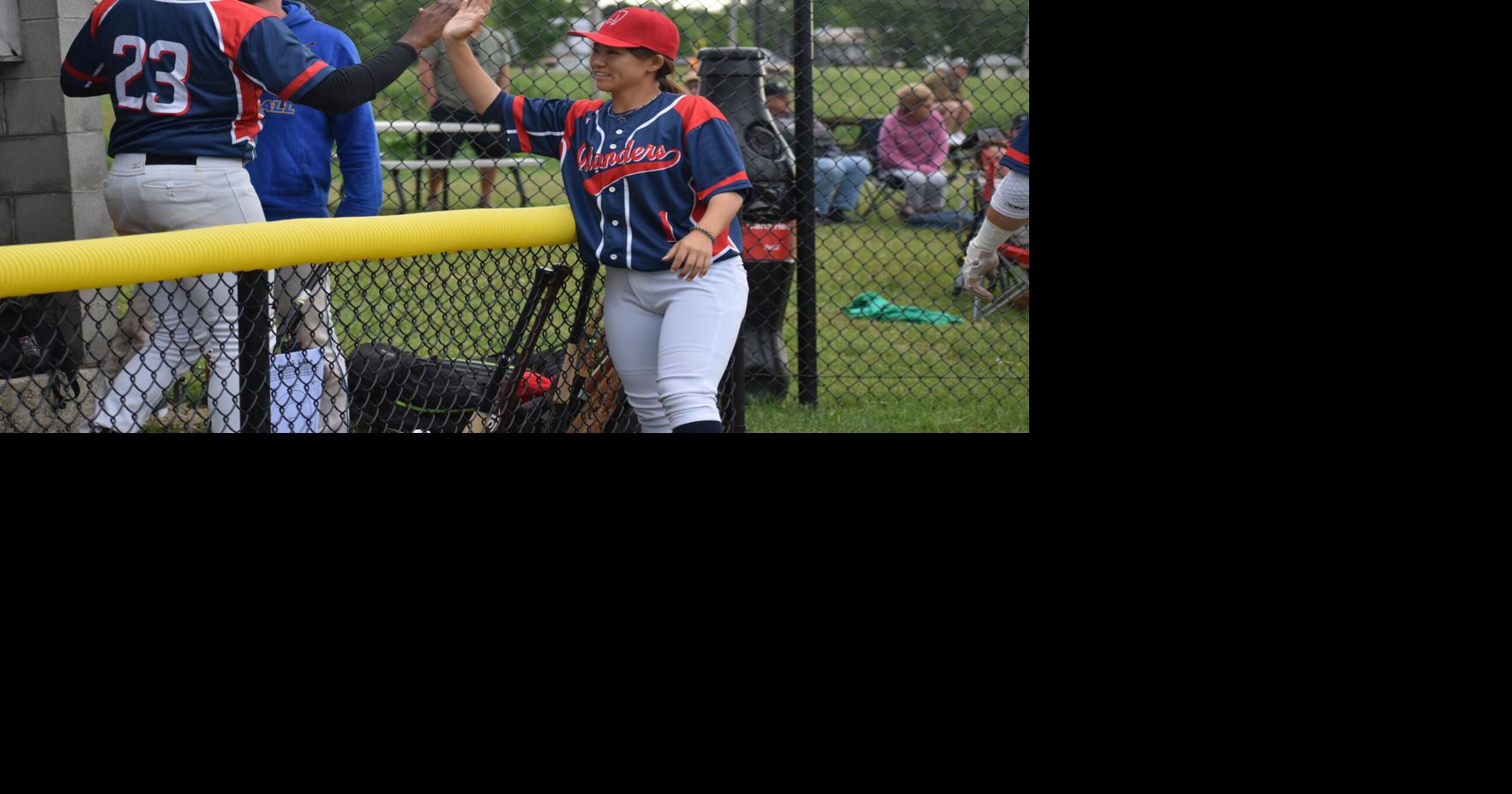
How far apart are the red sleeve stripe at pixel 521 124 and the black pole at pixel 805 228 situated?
1778 mm

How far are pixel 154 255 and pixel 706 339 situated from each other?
1.43 metres

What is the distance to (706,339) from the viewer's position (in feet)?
12.0

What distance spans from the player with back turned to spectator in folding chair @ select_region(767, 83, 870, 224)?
18.0ft

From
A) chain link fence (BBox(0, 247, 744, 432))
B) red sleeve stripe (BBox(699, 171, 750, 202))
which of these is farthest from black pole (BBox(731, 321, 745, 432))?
red sleeve stripe (BBox(699, 171, 750, 202))

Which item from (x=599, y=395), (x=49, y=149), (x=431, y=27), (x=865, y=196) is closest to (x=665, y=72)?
Result: (x=431, y=27)

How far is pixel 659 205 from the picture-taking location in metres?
3.64

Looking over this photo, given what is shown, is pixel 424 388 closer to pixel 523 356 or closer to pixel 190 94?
pixel 523 356

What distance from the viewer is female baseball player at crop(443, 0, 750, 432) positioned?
11.8ft

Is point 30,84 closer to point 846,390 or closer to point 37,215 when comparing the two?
point 37,215

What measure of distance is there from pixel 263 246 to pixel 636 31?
123 cm

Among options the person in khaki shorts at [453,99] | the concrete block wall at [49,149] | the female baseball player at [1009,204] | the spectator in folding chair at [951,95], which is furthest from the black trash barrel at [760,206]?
the spectator in folding chair at [951,95]

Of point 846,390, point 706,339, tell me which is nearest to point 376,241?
point 706,339

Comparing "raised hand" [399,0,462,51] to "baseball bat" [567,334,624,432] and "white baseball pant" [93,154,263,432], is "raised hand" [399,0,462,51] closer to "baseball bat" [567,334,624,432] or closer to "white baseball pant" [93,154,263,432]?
"white baseball pant" [93,154,263,432]

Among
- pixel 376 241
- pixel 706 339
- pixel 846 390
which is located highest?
pixel 376 241
